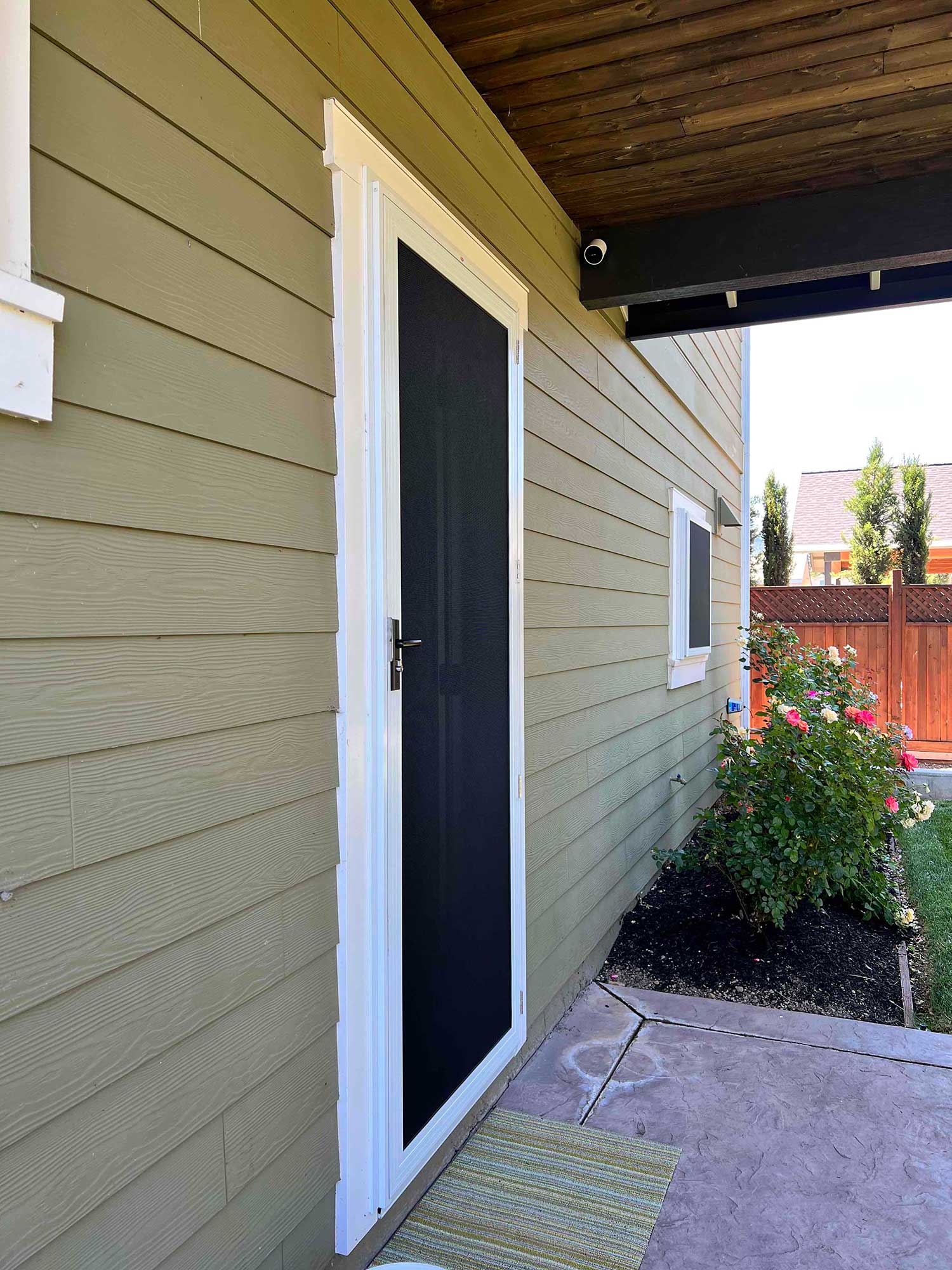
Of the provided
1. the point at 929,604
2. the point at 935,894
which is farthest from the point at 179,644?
the point at 929,604

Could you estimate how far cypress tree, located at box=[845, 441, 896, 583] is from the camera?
15508mm

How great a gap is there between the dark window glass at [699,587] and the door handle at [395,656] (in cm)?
372

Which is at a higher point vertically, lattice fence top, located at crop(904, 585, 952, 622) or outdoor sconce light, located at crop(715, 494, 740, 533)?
outdoor sconce light, located at crop(715, 494, 740, 533)

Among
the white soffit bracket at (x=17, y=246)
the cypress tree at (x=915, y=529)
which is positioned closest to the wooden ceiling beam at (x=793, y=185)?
the white soffit bracket at (x=17, y=246)

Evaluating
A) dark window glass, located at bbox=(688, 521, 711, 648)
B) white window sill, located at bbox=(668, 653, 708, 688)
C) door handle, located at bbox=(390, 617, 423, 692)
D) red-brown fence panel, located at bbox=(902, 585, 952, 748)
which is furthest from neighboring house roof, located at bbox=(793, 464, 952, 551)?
door handle, located at bbox=(390, 617, 423, 692)

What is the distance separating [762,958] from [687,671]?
6.90 ft

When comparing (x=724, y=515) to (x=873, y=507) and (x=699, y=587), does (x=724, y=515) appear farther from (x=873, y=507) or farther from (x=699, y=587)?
(x=873, y=507)

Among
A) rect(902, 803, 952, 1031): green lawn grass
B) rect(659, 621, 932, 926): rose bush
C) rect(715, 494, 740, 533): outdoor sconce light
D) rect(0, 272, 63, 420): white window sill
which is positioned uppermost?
rect(715, 494, 740, 533): outdoor sconce light

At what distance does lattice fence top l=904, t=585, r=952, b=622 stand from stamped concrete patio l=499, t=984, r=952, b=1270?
6.86m

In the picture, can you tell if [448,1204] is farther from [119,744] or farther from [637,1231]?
[119,744]

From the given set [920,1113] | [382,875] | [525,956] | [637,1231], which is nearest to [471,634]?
[382,875]

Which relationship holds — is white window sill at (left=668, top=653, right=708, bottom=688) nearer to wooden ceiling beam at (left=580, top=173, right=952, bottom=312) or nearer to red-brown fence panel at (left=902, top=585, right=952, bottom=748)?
wooden ceiling beam at (left=580, top=173, right=952, bottom=312)

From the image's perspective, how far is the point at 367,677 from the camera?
175 cm

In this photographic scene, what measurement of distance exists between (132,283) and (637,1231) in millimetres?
2094
